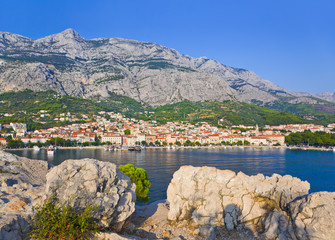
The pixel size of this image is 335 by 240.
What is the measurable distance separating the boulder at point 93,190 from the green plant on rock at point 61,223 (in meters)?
0.32


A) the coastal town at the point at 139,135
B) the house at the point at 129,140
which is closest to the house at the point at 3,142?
the coastal town at the point at 139,135

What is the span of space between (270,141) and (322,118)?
7447 centimetres

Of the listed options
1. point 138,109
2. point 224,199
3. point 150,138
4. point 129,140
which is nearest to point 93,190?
point 224,199

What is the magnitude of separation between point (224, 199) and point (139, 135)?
270 feet

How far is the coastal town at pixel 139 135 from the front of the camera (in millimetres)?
83812

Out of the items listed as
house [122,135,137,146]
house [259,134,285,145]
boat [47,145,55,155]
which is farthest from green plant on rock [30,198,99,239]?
house [259,134,285,145]

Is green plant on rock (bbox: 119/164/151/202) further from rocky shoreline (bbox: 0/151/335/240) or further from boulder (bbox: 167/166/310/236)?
boulder (bbox: 167/166/310/236)

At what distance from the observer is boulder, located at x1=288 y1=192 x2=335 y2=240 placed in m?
8.84

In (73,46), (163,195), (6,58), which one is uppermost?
(73,46)

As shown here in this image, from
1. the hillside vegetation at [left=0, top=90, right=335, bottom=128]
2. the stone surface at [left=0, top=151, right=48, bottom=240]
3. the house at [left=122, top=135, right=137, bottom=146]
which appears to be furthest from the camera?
the hillside vegetation at [left=0, top=90, right=335, bottom=128]

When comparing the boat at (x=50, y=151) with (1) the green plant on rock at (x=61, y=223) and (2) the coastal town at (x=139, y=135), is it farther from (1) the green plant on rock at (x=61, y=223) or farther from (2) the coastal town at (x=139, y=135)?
(1) the green plant on rock at (x=61, y=223)

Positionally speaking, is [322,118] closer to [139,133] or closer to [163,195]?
[139,133]

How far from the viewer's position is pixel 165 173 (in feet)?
113

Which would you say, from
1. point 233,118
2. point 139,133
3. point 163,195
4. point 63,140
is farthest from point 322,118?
point 163,195
